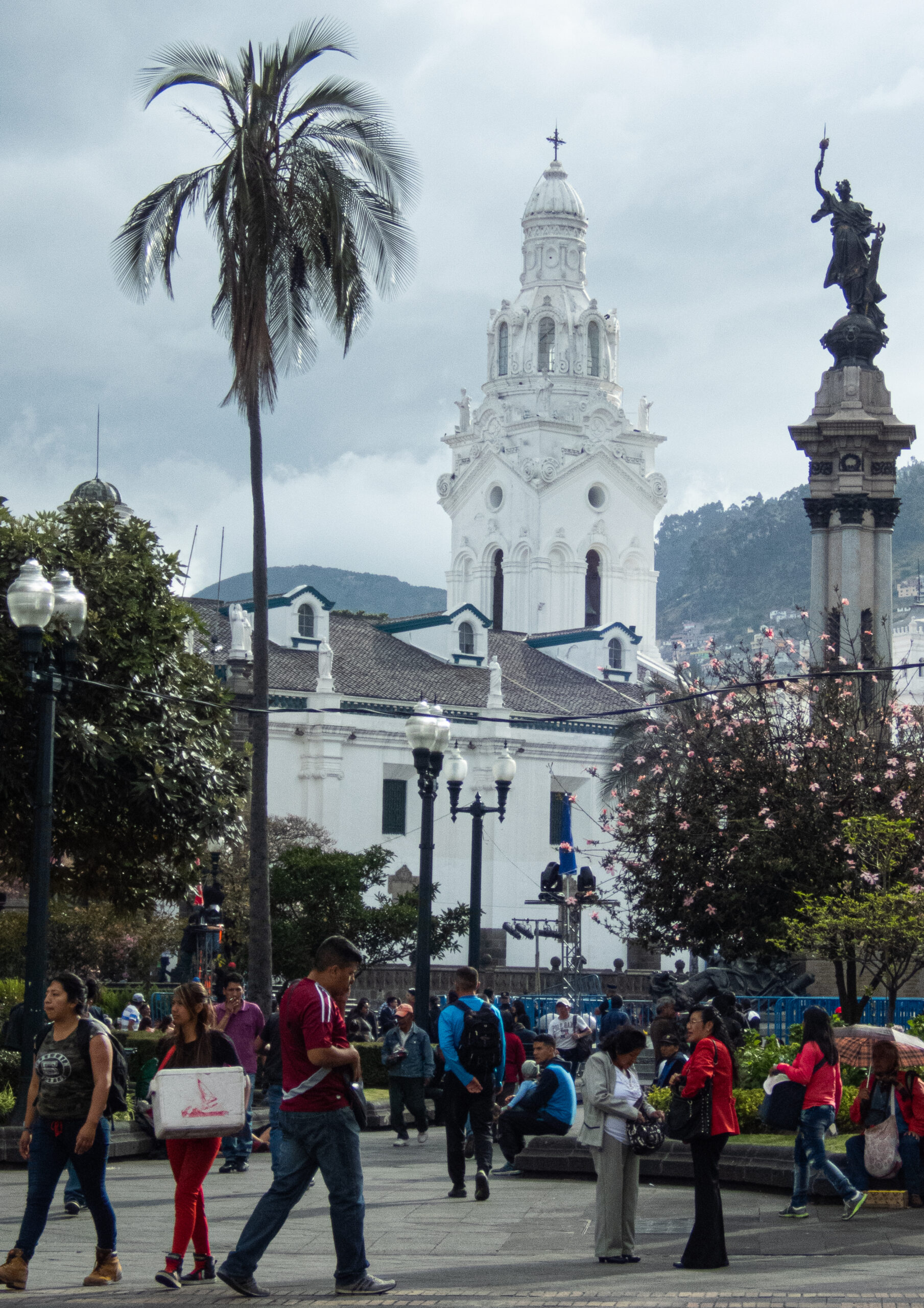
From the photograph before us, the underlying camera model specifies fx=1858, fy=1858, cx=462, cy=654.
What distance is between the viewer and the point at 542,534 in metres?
79.1

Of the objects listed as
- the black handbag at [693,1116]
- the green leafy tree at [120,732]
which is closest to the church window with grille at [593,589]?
the green leafy tree at [120,732]

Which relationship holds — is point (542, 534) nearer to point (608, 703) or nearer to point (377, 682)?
point (608, 703)

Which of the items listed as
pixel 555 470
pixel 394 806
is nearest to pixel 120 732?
pixel 394 806

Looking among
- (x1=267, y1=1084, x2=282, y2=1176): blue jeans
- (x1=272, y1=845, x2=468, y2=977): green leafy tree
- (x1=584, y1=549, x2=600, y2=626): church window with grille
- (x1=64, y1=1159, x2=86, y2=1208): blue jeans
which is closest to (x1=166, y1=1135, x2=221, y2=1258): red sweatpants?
(x1=64, y1=1159, x2=86, y2=1208): blue jeans

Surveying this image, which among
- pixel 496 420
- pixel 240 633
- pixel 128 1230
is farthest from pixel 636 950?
pixel 128 1230

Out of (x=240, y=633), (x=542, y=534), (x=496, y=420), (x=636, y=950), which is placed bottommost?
(x=636, y=950)

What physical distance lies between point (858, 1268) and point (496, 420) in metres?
72.7

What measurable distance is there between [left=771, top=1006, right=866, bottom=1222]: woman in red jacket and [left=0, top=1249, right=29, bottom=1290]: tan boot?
5244 mm

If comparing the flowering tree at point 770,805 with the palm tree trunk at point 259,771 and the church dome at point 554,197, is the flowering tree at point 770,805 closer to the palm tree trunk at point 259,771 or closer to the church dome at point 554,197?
the palm tree trunk at point 259,771

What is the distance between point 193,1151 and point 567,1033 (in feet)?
41.1

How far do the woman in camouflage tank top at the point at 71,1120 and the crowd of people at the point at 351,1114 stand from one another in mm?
11

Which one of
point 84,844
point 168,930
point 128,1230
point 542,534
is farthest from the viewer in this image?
point 542,534

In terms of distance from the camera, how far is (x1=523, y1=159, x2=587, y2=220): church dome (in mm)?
83562

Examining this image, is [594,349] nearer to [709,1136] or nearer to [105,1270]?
[709,1136]
